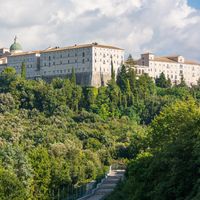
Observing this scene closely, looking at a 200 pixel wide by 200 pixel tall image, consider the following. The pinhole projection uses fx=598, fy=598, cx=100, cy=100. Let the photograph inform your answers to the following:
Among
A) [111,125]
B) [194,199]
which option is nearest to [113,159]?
[111,125]

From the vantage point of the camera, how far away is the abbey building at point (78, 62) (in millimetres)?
99812

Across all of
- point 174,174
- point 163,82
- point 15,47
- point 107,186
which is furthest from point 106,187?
point 15,47

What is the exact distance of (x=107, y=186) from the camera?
154 ft

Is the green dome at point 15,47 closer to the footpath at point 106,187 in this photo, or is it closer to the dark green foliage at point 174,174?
the footpath at point 106,187

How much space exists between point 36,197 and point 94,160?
11976 mm

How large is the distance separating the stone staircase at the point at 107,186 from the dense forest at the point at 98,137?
1.40m

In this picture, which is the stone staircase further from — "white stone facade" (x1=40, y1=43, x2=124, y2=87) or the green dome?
the green dome

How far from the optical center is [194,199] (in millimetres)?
19781

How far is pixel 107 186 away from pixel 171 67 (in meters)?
73.9

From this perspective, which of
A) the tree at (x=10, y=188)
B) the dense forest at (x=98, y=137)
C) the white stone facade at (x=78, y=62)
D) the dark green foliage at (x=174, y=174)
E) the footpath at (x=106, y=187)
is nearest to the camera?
the dark green foliage at (x=174, y=174)

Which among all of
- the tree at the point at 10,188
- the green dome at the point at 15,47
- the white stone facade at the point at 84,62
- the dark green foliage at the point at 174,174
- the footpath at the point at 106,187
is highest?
the green dome at the point at 15,47

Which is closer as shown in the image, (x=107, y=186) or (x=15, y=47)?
(x=107, y=186)

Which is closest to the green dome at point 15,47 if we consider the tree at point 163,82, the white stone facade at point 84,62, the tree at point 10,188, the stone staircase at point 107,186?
the white stone facade at point 84,62

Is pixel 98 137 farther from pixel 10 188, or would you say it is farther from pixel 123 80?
pixel 10 188
